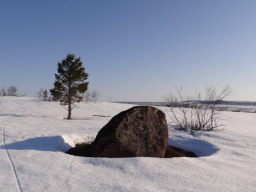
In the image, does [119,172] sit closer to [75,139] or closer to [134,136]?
[134,136]

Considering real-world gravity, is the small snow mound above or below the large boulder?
Answer: below

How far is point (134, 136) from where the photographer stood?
5.33 metres

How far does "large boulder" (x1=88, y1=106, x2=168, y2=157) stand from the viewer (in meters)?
5.05

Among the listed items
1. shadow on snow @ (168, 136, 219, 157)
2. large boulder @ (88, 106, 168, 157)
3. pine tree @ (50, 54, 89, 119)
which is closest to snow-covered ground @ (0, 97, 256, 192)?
shadow on snow @ (168, 136, 219, 157)

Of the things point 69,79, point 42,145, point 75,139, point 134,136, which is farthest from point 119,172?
point 69,79

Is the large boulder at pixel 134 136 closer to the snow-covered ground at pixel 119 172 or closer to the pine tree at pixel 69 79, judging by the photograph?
the snow-covered ground at pixel 119 172

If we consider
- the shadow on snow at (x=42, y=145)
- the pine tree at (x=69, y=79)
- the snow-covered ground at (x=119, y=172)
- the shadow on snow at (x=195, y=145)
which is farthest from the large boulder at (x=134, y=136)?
the pine tree at (x=69, y=79)

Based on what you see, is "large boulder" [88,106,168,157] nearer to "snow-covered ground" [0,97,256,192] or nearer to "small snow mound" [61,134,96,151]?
"snow-covered ground" [0,97,256,192]

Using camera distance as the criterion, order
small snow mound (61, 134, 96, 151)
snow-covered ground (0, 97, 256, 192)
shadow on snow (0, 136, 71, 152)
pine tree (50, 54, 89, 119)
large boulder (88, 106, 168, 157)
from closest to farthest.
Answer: snow-covered ground (0, 97, 256, 192), large boulder (88, 106, 168, 157), shadow on snow (0, 136, 71, 152), small snow mound (61, 134, 96, 151), pine tree (50, 54, 89, 119)

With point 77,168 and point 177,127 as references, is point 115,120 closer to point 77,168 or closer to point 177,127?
point 77,168

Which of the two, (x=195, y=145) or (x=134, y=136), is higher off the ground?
(x=134, y=136)

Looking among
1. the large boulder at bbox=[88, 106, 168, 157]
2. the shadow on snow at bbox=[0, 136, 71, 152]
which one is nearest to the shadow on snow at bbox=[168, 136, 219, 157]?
the large boulder at bbox=[88, 106, 168, 157]

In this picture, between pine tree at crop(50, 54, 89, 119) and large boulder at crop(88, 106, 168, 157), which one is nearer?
large boulder at crop(88, 106, 168, 157)

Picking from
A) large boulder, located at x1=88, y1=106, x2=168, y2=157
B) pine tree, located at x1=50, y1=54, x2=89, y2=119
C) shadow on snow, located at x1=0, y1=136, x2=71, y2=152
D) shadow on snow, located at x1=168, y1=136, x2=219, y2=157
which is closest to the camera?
large boulder, located at x1=88, y1=106, x2=168, y2=157
